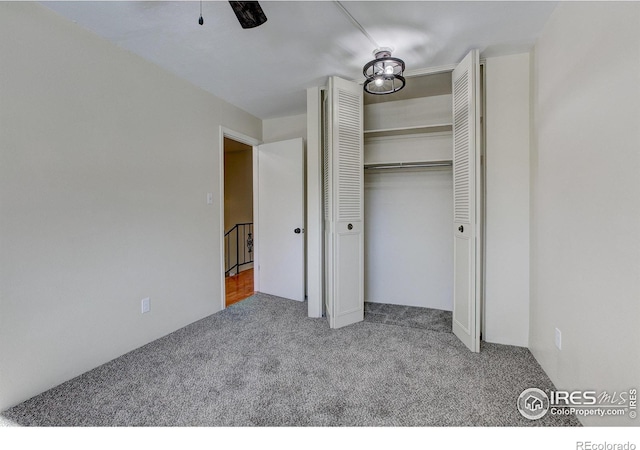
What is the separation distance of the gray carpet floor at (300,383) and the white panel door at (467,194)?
250 millimetres

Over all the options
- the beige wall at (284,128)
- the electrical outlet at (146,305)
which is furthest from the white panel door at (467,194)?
the electrical outlet at (146,305)

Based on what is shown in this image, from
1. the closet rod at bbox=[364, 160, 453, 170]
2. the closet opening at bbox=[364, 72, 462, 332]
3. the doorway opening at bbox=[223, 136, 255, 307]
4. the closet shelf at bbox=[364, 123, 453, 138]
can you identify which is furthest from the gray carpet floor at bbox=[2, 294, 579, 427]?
the doorway opening at bbox=[223, 136, 255, 307]

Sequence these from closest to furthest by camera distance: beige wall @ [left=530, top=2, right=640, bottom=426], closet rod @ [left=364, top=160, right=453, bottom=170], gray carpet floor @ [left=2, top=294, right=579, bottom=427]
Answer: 1. beige wall @ [left=530, top=2, right=640, bottom=426]
2. gray carpet floor @ [left=2, top=294, right=579, bottom=427]
3. closet rod @ [left=364, top=160, right=453, bottom=170]

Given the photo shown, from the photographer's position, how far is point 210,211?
328 centimetres

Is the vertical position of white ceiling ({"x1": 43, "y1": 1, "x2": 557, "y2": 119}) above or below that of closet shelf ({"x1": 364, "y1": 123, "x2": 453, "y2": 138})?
above

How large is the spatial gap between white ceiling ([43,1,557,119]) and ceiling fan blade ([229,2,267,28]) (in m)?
0.63

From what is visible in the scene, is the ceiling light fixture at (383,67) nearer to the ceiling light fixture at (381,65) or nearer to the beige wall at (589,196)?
the ceiling light fixture at (381,65)

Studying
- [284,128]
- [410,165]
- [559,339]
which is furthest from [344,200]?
[559,339]

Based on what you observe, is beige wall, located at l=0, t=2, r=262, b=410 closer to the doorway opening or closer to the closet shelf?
the closet shelf

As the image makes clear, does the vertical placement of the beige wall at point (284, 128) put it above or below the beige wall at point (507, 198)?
above

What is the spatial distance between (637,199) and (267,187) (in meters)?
3.50

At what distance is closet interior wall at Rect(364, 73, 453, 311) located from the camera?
132 inches

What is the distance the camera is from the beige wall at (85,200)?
1.78 metres

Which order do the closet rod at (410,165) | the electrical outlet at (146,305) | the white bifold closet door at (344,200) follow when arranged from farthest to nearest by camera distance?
the closet rod at (410,165)
the white bifold closet door at (344,200)
the electrical outlet at (146,305)
